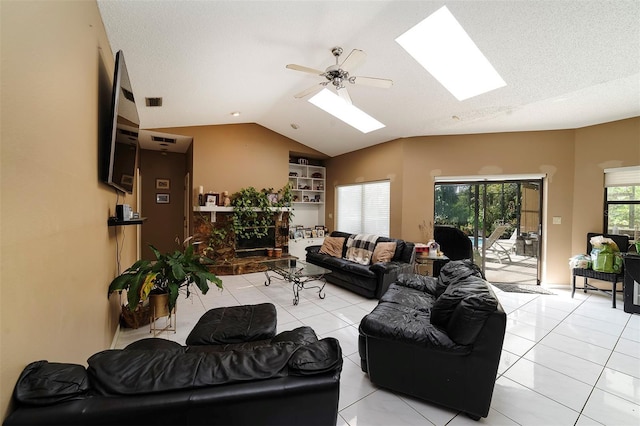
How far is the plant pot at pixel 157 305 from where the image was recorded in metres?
2.61

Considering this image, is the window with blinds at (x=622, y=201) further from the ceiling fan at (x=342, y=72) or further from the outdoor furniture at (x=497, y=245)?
the ceiling fan at (x=342, y=72)

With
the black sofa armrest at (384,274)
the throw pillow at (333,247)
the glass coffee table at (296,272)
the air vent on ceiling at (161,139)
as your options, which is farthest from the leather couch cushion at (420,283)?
the air vent on ceiling at (161,139)

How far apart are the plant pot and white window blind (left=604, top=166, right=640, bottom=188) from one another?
639cm

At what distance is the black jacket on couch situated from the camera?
2.66 feet

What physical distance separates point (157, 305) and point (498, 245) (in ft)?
18.3

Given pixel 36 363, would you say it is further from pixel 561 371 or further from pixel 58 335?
pixel 561 371

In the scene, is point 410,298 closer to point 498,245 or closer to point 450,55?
point 450,55

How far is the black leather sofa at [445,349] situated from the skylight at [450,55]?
242cm

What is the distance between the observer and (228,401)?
91cm

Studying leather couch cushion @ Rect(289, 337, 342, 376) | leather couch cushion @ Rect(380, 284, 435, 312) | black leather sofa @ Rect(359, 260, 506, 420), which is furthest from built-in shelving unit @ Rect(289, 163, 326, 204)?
leather couch cushion @ Rect(289, 337, 342, 376)

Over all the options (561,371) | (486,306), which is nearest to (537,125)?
(561,371)

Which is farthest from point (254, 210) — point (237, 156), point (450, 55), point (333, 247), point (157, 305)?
point (450, 55)

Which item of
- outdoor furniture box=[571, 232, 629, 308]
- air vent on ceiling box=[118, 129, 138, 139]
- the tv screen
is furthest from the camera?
outdoor furniture box=[571, 232, 629, 308]

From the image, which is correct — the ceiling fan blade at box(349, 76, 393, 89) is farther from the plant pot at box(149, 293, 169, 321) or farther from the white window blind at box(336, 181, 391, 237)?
the plant pot at box(149, 293, 169, 321)
